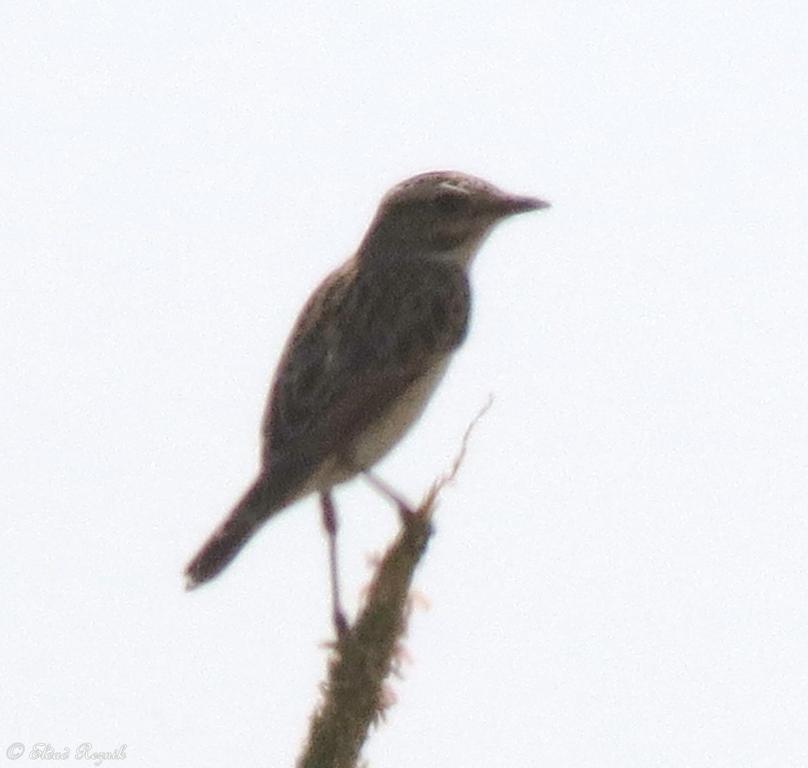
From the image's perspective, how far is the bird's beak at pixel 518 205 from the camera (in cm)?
1134

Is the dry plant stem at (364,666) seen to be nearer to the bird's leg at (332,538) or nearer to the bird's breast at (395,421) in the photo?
the bird's leg at (332,538)

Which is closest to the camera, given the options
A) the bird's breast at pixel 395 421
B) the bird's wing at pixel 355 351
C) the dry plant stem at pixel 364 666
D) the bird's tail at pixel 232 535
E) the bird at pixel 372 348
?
the dry plant stem at pixel 364 666

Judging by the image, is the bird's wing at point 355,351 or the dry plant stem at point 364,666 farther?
the bird's wing at point 355,351

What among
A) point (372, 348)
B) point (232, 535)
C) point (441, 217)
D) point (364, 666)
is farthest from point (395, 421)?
point (364, 666)

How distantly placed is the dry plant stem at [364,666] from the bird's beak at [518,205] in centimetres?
640

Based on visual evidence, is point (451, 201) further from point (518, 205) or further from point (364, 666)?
point (364, 666)

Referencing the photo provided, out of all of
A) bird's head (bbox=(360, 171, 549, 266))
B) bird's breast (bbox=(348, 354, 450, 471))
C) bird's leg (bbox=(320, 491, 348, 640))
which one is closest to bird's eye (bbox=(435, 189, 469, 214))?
bird's head (bbox=(360, 171, 549, 266))

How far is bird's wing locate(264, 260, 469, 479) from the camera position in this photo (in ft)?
31.0

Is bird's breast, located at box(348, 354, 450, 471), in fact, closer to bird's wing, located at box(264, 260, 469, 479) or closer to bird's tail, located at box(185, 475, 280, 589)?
bird's wing, located at box(264, 260, 469, 479)

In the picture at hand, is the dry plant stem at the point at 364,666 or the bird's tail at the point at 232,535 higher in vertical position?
the dry plant stem at the point at 364,666

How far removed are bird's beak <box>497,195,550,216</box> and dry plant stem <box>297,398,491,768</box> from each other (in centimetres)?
640

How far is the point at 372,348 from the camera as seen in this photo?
10.3 metres

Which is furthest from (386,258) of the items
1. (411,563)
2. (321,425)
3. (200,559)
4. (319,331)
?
(411,563)

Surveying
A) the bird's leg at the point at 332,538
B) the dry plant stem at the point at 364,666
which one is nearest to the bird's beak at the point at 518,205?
the bird's leg at the point at 332,538
